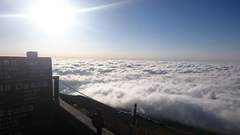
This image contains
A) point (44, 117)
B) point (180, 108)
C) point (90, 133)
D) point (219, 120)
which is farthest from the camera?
point (180, 108)

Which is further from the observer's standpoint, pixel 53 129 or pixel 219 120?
pixel 219 120

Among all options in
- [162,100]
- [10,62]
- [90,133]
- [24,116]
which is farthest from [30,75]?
[162,100]

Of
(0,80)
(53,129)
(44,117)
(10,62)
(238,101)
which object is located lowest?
(238,101)

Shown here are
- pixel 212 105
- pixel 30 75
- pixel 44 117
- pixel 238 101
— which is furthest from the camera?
pixel 238 101

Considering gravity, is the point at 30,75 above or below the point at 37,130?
above

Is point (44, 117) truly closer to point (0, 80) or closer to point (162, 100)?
point (0, 80)

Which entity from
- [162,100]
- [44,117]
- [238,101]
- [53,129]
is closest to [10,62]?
[44,117]

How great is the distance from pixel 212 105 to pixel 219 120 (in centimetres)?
1396

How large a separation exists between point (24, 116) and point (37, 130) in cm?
64

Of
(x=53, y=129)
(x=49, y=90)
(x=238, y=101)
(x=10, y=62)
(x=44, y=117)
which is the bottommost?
(x=238, y=101)

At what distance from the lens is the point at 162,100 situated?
211ft

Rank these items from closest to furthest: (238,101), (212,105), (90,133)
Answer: (90,133) < (212,105) < (238,101)

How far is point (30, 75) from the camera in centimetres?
670

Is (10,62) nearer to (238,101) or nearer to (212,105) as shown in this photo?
(212,105)
